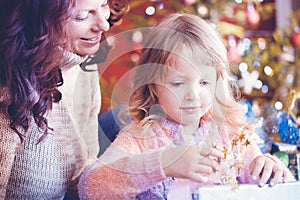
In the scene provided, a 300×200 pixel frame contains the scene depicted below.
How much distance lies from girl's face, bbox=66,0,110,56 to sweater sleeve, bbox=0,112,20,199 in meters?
0.12

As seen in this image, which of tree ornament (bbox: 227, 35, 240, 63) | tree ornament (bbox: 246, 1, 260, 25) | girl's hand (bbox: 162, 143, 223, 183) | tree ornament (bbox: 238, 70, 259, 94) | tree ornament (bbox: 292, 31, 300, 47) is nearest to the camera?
girl's hand (bbox: 162, 143, 223, 183)

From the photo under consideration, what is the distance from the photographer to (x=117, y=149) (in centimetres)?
62

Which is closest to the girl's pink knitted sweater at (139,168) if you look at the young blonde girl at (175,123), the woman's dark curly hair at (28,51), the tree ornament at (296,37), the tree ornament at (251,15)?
the young blonde girl at (175,123)

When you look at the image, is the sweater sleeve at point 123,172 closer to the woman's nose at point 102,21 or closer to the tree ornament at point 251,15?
the woman's nose at point 102,21

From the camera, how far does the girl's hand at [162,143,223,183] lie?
60 cm

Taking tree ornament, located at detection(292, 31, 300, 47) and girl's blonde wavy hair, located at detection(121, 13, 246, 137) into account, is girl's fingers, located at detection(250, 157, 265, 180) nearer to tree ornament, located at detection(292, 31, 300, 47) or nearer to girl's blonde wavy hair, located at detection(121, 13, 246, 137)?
girl's blonde wavy hair, located at detection(121, 13, 246, 137)

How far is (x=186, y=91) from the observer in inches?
24.8

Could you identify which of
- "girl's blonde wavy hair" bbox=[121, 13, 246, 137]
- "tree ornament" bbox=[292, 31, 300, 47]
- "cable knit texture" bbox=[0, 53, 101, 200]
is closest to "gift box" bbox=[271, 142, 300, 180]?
"girl's blonde wavy hair" bbox=[121, 13, 246, 137]

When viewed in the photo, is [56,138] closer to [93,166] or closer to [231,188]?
[93,166]

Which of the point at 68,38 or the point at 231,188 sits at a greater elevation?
the point at 68,38

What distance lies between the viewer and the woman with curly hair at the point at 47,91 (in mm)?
617

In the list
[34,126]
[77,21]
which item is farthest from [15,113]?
[77,21]

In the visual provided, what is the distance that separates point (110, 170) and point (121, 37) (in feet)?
0.55

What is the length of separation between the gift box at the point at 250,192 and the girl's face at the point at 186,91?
8 centimetres
